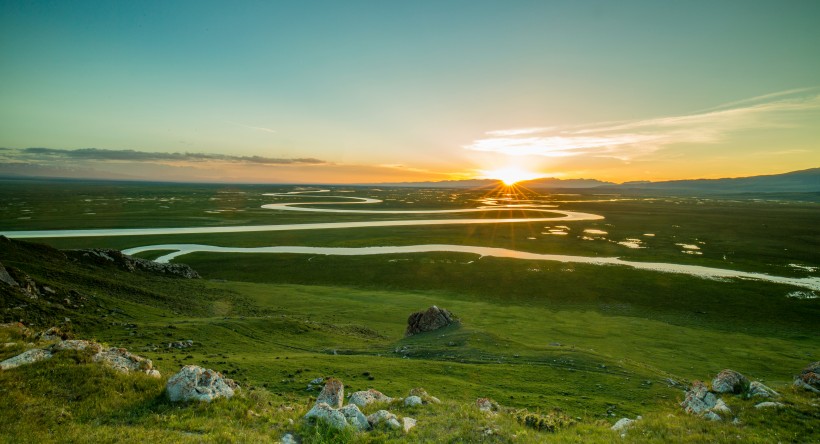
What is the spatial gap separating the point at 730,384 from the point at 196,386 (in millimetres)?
24516

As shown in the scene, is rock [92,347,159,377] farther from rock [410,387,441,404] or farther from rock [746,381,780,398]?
rock [746,381,780,398]

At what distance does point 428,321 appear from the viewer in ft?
125

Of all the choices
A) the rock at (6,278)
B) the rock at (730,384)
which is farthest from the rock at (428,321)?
the rock at (6,278)

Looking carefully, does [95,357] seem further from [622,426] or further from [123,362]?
[622,426]

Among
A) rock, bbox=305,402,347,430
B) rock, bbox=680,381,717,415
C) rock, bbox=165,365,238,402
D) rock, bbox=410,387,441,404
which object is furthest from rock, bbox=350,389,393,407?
rock, bbox=680,381,717,415

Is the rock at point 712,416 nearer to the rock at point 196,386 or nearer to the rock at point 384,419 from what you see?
the rock at point 384,419

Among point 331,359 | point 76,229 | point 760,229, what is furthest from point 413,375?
point 760,229

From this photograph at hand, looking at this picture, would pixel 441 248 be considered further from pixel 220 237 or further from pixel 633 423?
pixel 633 423

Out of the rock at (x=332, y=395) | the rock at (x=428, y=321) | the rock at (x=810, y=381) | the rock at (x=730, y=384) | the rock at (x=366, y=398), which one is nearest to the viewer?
the rock at (x=332, y=395)

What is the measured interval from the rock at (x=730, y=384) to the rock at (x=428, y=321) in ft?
75.8

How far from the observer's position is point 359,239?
105375 millimetres

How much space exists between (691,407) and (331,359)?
21.2 m

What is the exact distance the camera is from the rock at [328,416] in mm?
13750

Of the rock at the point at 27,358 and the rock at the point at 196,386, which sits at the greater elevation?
the rock at the point at 27,358
